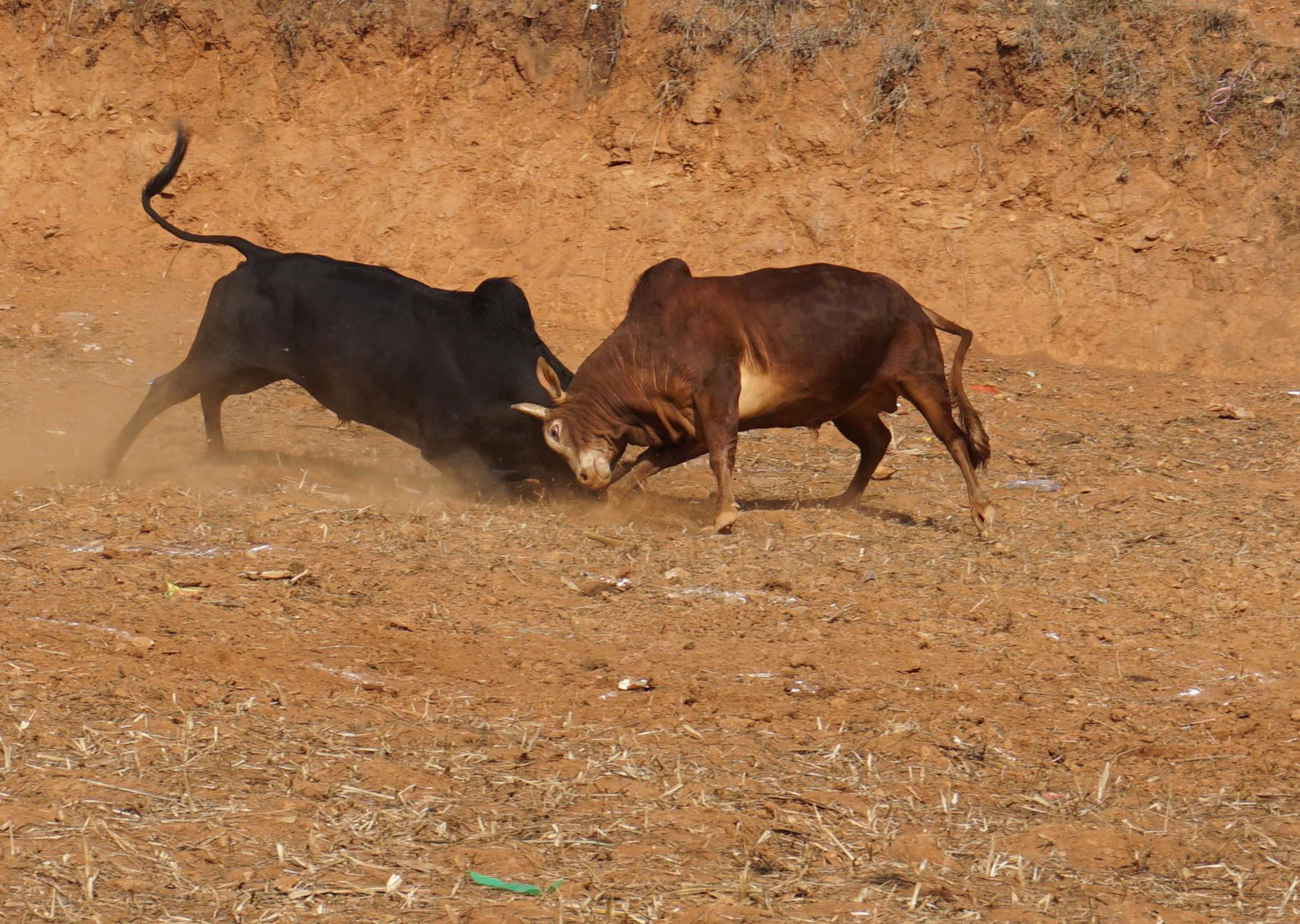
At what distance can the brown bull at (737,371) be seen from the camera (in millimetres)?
7699

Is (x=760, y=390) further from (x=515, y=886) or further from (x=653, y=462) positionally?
(x=515, y=886)

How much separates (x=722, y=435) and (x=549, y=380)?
95cm

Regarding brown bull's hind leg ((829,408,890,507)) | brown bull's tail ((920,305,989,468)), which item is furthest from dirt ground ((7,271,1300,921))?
brown bull's tail ((920,305,989,468))

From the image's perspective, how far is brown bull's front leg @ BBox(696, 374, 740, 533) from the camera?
753 cm

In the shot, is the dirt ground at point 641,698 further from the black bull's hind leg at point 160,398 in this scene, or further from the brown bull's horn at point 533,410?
the brown bull's horn at point 533,410

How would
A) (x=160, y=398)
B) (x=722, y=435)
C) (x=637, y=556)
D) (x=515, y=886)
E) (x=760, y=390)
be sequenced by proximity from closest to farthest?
(x=515, y=886) → (x=637, y=556) → (x=722, y=435) → (x=760, y=390) → (x=160, y=398)

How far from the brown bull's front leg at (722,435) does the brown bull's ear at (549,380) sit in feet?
2.38

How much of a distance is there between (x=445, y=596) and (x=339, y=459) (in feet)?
10.7

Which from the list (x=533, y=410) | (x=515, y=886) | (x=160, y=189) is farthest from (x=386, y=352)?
(x=515, y=886)

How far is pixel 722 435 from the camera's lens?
761 cm

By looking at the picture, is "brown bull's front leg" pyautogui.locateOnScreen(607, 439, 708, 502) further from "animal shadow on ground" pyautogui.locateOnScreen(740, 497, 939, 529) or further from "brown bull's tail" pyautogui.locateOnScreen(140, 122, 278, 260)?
"brown bull's tail" pyautogui.locateOnScreen(140, 122, 278, 260)

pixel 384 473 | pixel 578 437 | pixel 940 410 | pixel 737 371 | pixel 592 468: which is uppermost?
pixel 737 371

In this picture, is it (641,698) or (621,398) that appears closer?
(641,698)

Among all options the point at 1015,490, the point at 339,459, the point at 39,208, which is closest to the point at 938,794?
the point at 1015,490
